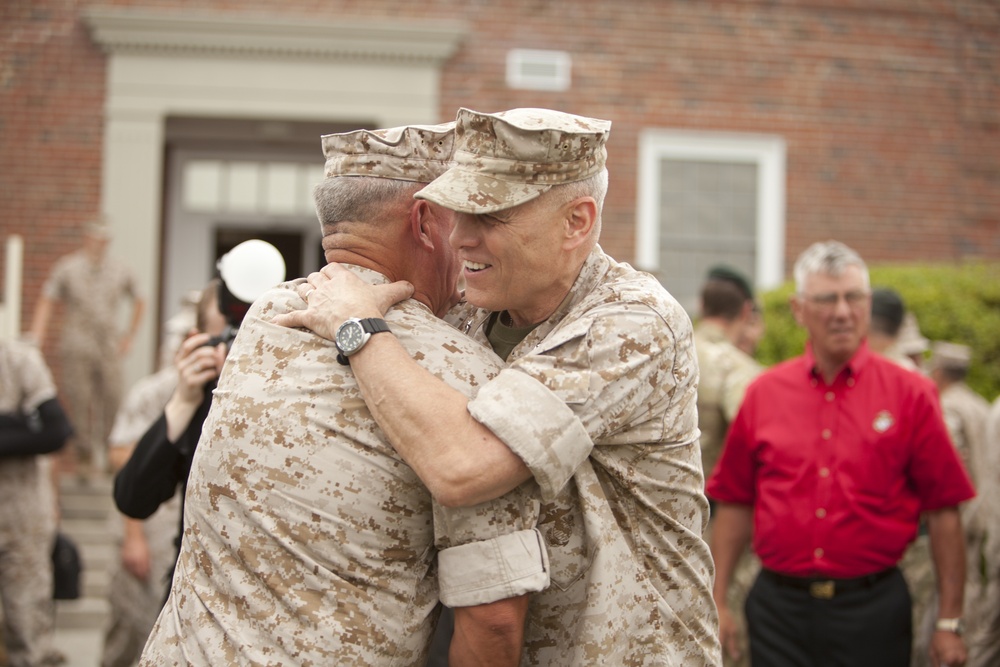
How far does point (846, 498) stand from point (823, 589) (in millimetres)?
370

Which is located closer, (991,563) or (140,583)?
(991,563)

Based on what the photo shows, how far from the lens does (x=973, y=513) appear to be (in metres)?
6.51

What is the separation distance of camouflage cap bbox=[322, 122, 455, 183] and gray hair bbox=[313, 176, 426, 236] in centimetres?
1

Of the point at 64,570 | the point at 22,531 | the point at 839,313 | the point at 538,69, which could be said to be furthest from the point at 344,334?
the point at 538,69

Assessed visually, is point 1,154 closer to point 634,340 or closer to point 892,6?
point 892,6

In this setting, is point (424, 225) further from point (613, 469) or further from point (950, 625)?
point (950, 625)

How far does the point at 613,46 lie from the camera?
1142cm

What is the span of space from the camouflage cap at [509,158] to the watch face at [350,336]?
0.30 metres

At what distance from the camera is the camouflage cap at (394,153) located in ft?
7.86

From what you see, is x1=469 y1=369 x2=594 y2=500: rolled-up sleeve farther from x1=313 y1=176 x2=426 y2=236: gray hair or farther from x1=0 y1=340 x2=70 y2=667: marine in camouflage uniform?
x1=0 y1=340 x2=70 y2=667: marine in camouflage uniform

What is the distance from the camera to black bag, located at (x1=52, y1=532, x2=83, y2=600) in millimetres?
6254

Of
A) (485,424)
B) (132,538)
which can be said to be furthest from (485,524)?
(132,538)

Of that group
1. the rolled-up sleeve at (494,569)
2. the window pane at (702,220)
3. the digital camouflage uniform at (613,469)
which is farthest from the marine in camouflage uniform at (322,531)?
the window pane at (702,220)

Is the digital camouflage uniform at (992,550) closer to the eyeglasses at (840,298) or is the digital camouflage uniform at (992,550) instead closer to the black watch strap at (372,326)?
the eyeglasses at (840,298)
